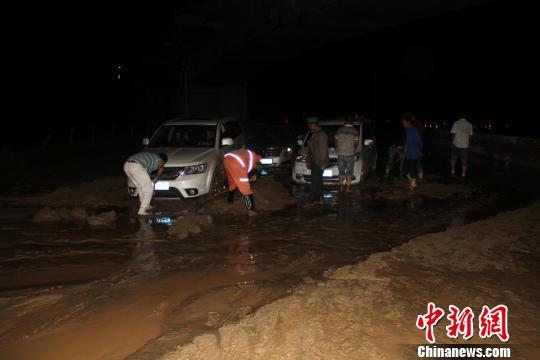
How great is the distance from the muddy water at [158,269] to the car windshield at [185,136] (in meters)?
2.11

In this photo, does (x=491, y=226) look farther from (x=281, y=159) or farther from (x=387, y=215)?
(x=281, y=159)

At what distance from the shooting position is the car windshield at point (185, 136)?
11.4 m

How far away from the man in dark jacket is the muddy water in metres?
0.50

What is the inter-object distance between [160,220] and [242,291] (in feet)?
13.3

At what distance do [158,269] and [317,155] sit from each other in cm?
521

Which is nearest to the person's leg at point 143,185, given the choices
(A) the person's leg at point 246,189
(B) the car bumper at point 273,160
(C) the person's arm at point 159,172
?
(C) the person's arm at point 159,172

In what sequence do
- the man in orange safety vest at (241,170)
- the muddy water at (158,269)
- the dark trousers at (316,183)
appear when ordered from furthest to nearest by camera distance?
the dark trousers at (316,183), the man in orange safety vest at (241,170), the muddy water at (158,269)

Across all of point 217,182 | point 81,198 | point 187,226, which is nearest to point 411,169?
point 217,182

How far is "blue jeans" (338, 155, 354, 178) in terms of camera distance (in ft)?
39.0

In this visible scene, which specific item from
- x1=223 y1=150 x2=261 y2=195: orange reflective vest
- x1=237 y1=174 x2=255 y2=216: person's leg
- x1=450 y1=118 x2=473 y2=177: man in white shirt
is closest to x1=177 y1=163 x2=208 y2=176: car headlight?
x1=223 y1=150 x2=261 y2=195: orange reflective vest

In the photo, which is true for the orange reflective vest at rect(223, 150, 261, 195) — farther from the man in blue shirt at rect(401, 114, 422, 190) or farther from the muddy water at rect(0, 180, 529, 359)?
the man in blue shirt at rect(401, 114, 422, 190)

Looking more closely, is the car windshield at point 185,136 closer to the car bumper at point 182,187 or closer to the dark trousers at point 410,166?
the car bumper at point 182,187

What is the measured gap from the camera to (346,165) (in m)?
12.0

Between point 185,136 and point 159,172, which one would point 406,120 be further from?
point 159,172
